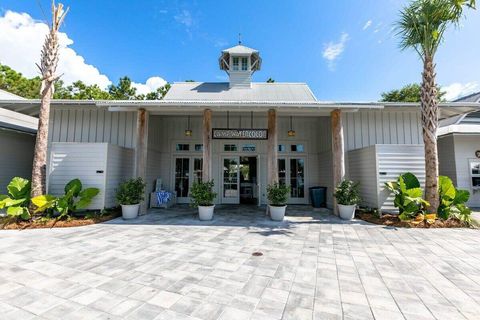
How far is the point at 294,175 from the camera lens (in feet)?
29.1

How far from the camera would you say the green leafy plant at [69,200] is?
5102 millimetres

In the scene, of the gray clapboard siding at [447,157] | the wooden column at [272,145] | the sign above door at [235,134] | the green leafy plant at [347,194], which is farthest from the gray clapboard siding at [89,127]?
the gray clapboard siding at [447,157]

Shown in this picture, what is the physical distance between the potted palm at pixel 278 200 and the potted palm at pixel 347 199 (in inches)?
63.5

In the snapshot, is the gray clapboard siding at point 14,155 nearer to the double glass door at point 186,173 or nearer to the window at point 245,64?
the double glass door at point 186,173

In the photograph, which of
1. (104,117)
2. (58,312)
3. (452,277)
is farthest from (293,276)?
(104,117)

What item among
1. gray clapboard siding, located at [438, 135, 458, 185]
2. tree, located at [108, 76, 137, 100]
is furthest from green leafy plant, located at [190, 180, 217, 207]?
tree, located at [108, 76, 137, 100]

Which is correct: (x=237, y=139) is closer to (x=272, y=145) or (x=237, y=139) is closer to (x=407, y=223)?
(x=272, y=145)

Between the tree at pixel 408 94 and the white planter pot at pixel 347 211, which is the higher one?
the tree at pixel 408 94

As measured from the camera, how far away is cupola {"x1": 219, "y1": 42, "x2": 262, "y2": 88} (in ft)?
33.5

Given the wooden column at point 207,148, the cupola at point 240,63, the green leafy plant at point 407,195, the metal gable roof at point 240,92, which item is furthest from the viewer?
the cupola at point 240,63

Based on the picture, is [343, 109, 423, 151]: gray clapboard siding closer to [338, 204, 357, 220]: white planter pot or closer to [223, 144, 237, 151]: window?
[338, 204, 357, 220]: white planter pot

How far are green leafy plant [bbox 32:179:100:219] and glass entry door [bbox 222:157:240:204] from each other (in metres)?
4.58

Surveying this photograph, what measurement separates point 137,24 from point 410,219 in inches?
465

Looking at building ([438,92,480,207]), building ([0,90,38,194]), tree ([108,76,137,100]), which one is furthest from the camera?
tree ([108,76,137,100])
